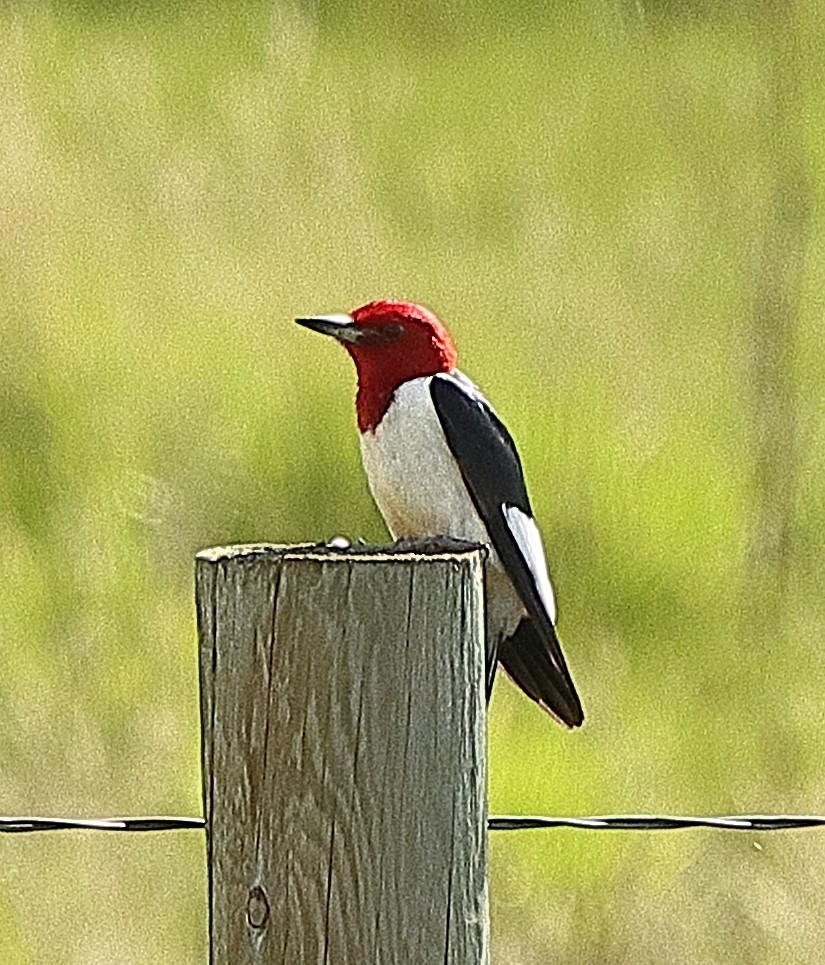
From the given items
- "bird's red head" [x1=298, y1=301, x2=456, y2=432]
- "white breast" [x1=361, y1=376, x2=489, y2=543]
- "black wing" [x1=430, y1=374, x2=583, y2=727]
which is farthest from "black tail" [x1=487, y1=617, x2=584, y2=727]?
"bird's red head" [x1=298, y1=301, x2=456, y2=432]

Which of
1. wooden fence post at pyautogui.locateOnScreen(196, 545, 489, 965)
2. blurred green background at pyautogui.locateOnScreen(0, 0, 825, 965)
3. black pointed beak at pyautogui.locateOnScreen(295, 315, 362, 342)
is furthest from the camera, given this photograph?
blurred green background at pyautogui.locateOnScreen(0, 0, 825, 965)

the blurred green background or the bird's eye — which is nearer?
the bird's eye

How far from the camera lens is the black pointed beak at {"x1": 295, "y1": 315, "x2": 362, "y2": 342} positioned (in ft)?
10.8

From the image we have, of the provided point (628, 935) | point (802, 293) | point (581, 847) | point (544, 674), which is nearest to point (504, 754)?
point (581, 847)

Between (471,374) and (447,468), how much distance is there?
369 cm

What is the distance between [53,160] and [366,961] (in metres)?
6.59

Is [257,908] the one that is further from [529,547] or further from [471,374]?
[471,374]

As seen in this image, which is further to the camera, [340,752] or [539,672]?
[539,672]

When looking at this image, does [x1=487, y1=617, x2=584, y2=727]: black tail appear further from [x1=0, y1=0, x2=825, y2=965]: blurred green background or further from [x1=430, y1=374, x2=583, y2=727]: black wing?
[x1=0, y1=0, x2=825, y2=965]: blurred green background

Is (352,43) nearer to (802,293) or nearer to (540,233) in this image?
(540,233)

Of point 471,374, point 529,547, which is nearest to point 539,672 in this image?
point 529,547

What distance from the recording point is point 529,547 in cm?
337

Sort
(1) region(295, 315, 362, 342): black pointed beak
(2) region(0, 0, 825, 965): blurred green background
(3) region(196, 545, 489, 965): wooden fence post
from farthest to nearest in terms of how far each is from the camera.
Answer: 1. (2) region(0, 0, 825, 965): blurred green background
2. (1) region(295, 315, 362, 342): black pointed beak
3. (3) region(196, 545, 489, 965): wooden fence post

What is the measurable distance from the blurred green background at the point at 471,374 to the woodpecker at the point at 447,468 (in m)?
1.58
